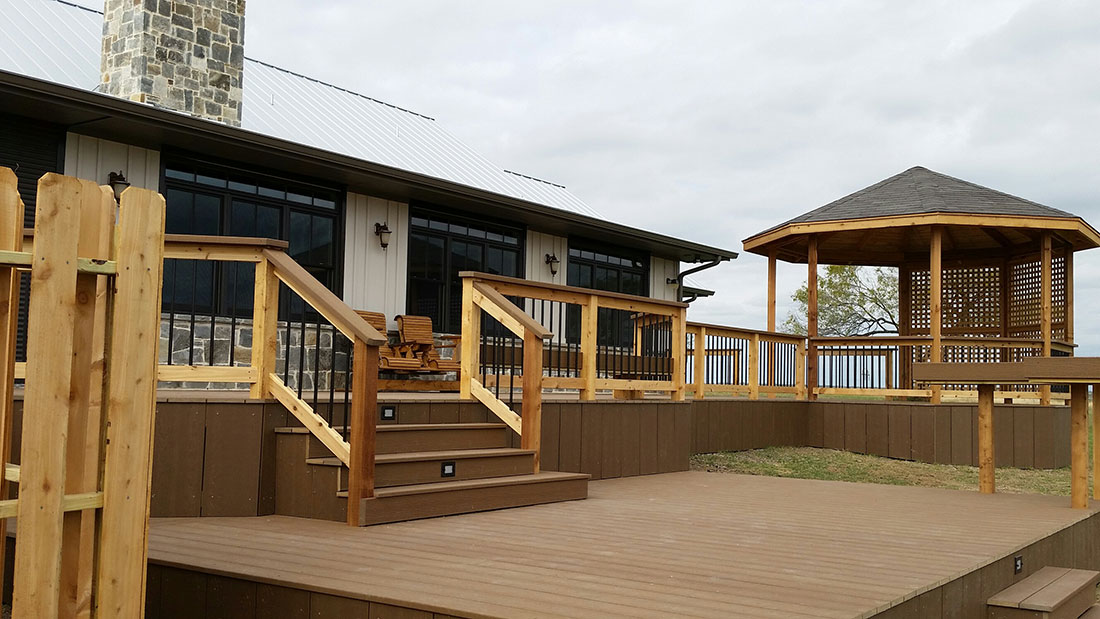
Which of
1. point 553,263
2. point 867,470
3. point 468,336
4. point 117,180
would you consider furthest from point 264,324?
point 867,470

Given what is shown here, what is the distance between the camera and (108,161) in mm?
8578

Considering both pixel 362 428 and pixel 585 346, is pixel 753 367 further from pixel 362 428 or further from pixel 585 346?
pixel 362 428

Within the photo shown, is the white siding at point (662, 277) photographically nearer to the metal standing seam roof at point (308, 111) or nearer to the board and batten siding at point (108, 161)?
the metal standing seam roof at point (308, 111)

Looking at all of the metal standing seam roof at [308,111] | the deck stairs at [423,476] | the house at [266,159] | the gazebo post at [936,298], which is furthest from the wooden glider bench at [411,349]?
the gazebo post at [936,298]

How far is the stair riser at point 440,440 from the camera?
5.87 metres

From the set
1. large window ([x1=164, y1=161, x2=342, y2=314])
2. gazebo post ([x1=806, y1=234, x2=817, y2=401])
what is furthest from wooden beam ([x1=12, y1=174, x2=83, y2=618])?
gazebo post ([x1=806, y1=234, x2=817, y2=401])

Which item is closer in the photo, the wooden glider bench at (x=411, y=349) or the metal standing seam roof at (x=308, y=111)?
the wooden glider bench at (x=411, y=349)

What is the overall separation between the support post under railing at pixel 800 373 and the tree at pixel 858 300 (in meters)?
19.8

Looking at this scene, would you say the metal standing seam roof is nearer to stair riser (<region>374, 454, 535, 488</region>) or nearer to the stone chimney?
the stone chimney

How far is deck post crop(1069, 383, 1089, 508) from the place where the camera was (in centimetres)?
694

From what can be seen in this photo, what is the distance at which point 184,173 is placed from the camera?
29.8 ft

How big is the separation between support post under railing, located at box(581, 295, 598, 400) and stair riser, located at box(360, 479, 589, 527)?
1432mm

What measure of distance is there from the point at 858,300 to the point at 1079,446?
87.2 feet

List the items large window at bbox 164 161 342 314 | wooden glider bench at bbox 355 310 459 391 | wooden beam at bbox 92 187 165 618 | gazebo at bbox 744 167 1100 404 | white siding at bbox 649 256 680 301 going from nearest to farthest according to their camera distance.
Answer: wooden beam at bbox 92 187 165 618, large window at bbox 164 161 342 314, wooden glider bench at bbox 355 310 459 391, gazebo at bbox 744 167 1100 404, white siding at bbox 649 256 680 301
